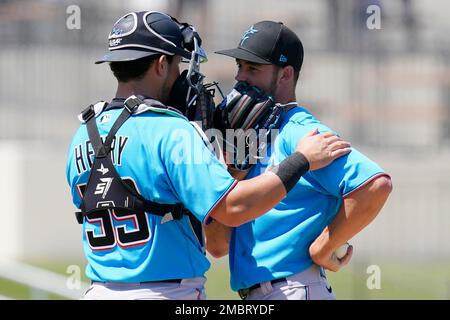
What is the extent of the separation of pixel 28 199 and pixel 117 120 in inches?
306

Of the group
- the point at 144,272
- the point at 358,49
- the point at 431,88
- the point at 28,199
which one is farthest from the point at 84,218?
the point at 431,88

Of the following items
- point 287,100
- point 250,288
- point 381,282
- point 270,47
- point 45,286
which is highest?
point 270,47

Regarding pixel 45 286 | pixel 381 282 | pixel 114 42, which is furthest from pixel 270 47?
pixel 381 282

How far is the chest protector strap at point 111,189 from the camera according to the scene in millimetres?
3361

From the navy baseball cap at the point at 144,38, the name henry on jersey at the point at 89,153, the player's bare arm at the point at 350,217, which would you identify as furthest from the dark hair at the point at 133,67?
the player's bare arm at the point at 350,217

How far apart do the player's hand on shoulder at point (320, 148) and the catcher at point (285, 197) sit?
6 cm

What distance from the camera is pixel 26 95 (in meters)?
10.9

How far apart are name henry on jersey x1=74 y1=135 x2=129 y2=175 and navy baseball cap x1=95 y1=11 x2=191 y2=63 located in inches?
13.6

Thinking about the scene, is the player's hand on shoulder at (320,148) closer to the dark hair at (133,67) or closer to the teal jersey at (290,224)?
the teal jersey at (290,224)

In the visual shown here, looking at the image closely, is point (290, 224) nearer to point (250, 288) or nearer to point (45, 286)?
point (250, 288)

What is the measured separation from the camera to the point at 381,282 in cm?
966

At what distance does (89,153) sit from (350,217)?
3.81 ft

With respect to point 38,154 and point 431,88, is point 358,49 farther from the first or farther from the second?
point 38,154

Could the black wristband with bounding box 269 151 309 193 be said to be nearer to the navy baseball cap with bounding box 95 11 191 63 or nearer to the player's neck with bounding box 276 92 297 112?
the player's neck with bounding box 276 92 297 112
